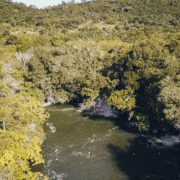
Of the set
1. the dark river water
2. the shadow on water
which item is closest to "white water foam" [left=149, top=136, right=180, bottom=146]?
the dark river water

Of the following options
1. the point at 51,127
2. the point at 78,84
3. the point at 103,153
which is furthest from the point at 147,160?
the point at 78,84

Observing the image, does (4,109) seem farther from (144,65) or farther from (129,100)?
(144,65)

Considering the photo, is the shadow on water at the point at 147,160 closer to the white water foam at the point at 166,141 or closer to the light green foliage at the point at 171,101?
the white water foam at the point at 166,141

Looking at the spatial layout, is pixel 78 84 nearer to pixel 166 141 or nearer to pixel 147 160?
pixel 166 141

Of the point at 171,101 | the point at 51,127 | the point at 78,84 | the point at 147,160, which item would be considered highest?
the point at 171,101

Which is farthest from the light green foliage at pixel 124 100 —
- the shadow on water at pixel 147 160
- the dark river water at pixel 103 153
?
the shadow on water at pixel 147 160

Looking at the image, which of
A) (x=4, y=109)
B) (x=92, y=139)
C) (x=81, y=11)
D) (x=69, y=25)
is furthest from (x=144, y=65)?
(x=81, y=11)

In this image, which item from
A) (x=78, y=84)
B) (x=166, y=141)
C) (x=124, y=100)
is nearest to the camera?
(x=166, y=141)
